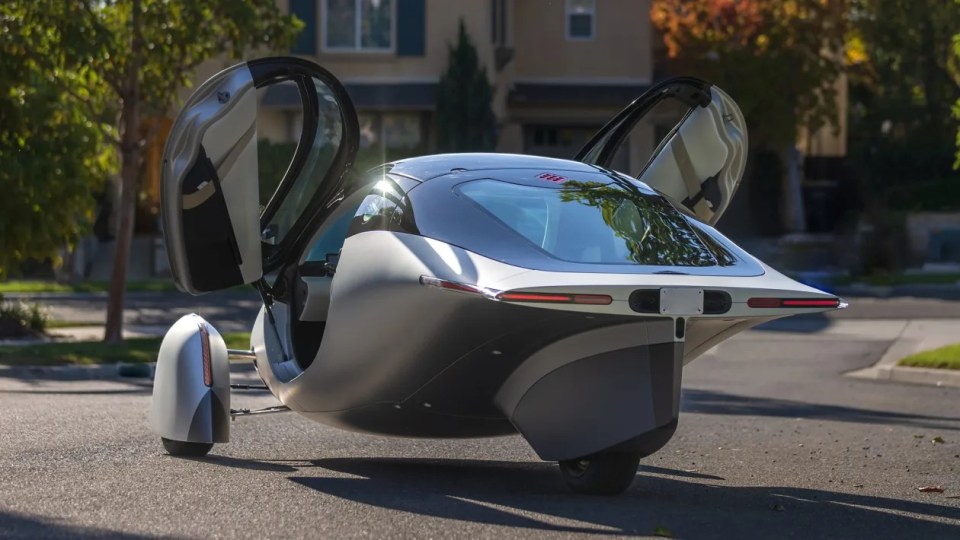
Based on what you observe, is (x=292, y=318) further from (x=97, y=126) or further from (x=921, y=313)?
(x=921, y=313)

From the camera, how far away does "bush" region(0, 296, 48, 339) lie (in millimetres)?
20828

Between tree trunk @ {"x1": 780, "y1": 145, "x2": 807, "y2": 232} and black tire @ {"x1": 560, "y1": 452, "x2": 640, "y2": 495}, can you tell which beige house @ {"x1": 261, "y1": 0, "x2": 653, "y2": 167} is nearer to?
tree trunk @ {"x1": 780, "y1": 145, "x2": 807, "y2": 232}

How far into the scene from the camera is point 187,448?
9.30m

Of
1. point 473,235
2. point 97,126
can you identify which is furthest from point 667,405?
point 97,126

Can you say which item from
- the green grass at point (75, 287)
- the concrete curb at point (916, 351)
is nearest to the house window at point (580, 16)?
the green grass at point (75, 287)

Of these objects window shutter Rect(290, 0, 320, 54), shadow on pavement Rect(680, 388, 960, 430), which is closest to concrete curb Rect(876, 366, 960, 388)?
shadow on pavement Rect(680, 388, 960, 430)

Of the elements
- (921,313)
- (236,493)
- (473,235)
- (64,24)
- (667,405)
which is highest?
(64,24)

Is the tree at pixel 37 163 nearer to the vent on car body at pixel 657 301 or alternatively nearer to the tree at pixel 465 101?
the vent on car body at pixel 657 301

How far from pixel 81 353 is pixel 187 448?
26.8 feet

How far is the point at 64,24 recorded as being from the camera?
18391mm

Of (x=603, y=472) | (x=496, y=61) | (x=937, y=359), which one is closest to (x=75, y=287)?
(x=496, y=61)

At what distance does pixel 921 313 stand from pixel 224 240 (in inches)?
731

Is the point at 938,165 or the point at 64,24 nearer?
the point at 64,24

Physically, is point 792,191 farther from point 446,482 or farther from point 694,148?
point 446,482
